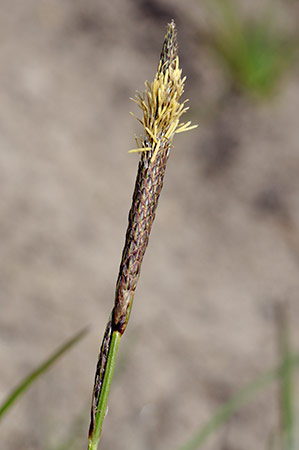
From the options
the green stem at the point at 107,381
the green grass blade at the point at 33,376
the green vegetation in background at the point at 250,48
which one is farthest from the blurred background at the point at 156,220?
the green stem at the point at 107,381

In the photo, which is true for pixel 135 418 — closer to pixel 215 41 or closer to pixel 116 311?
pixel 116 311

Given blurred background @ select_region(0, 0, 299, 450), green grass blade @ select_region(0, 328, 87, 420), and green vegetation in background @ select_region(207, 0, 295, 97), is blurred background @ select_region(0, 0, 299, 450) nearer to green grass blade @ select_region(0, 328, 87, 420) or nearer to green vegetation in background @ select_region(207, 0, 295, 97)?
green vegetation in background @ select_region(207, 0, 295, 97)

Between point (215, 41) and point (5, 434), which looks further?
point (215, 41)

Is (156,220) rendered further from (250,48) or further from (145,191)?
(145,191)

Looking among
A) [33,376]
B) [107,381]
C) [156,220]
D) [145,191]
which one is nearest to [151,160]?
[145,191]

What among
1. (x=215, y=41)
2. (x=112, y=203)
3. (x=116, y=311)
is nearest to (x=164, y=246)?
(x=112, y=203)

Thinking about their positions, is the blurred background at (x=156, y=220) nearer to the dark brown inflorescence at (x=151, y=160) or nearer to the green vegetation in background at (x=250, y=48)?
the green vegetation in background at (x=250, y=48)

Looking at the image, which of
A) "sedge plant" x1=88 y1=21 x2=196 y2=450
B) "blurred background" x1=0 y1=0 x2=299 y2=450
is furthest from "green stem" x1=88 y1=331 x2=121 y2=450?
"blurred background" x1=0 y1=0 x2=299 y2=450
